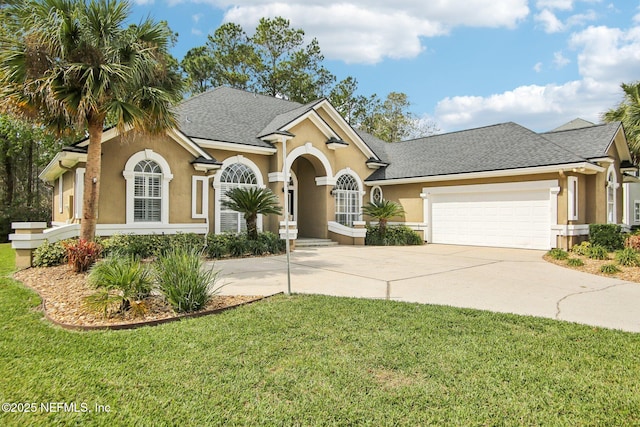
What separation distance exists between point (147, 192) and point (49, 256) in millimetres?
3621

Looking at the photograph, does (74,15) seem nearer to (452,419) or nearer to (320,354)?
(320,354)

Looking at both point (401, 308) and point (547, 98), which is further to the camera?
point (547, 98)

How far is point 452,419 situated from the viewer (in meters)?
3.14

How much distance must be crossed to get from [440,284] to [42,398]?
7.16 m

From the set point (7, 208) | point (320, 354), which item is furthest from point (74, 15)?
point (7, 208)

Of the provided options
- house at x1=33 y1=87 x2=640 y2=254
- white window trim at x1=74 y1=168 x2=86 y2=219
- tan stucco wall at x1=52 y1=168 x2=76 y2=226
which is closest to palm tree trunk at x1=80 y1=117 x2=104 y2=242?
house at x1=33 y1=87 x2=640 y2=254

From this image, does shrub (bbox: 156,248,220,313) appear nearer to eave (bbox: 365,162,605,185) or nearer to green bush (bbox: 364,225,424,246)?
green bush (bbox: 364,225,424,246)

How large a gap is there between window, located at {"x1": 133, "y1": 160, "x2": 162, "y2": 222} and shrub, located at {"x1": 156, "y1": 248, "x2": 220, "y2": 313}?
743cm

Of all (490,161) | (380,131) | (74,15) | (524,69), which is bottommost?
(490,161)

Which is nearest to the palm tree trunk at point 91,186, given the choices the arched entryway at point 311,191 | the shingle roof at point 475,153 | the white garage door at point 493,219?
the arched entryway at point 311,191

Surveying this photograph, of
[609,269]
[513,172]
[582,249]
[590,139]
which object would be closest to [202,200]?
[513,172]

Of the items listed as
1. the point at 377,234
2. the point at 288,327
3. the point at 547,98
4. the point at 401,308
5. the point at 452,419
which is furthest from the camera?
the point at 547,98

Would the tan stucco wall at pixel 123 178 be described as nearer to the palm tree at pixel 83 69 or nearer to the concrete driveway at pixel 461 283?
the palm tree at pixel 83 69

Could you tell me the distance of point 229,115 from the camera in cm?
1798
